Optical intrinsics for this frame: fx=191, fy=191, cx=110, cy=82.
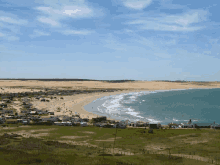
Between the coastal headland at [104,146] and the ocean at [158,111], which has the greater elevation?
the coastal headland at [104,146]

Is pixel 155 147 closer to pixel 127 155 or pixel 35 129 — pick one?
pixel 127 155

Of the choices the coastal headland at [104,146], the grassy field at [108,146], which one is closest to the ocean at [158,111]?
the coastal headland at [104,146]

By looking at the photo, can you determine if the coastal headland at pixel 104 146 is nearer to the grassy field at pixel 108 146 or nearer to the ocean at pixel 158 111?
the grassy field at pixel 108 146

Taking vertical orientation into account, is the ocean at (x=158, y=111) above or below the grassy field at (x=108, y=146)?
below

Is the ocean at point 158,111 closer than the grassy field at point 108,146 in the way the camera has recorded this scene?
No

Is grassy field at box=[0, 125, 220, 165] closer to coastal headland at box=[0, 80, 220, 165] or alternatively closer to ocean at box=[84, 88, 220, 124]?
coastal headland at box=[0, 80, 220, 165]

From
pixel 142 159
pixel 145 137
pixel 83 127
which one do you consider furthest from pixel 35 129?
pixel 142 159

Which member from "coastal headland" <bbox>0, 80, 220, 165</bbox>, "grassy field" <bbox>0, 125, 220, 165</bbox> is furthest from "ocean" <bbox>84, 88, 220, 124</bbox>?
"grassy field" <bbox>0, 125, 220, 165</bbox>

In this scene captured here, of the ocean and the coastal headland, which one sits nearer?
the coastal headland
